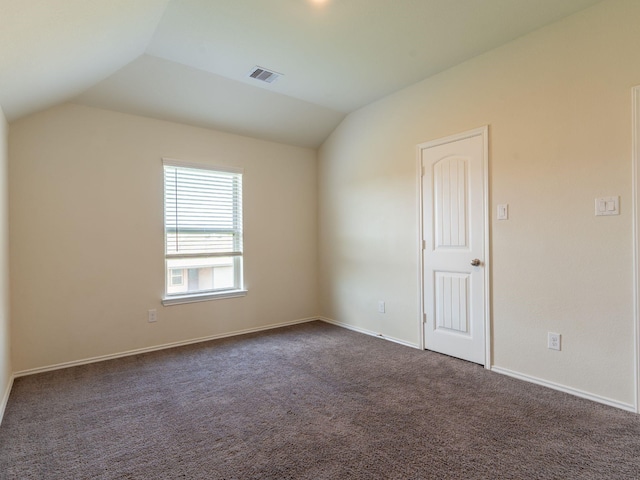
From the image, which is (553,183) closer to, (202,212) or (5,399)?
(202,212)

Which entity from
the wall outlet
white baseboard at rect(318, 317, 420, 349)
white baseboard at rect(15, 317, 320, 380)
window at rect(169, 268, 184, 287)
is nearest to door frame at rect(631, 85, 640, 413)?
the wall outlet

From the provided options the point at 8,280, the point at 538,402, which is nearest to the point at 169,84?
the point at 8,280

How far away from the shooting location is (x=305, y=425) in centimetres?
214

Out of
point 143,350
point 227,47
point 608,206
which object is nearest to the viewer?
point 608,206

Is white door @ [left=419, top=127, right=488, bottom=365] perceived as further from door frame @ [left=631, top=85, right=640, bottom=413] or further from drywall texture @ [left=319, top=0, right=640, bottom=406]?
door frame @ [left=631, top=85, right=640, bottom=413]

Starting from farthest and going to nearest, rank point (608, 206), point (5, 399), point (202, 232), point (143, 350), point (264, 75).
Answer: point (202, 232) < point (143, 350) < point (264, 75) < point (5, 399) < point (608, 206)

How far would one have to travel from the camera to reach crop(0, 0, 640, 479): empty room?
6.53ft

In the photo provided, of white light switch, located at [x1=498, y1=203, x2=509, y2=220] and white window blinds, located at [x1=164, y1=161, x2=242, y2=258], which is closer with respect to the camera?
white light switch, located at [x1=498, y1=203, x2=509, y2=220]

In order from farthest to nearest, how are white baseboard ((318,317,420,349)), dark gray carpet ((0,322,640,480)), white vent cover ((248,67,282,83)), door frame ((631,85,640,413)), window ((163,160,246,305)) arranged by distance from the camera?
window ((163,160,246,305)), white baseboard ((318,317,420,349)), white vent cover ((248,67,282,83)), door frame ((631,85,640,413)), dark gray carpet ((0,322,640,480))

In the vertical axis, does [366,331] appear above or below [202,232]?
below

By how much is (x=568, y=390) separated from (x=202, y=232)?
376 cm

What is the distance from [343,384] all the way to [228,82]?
310 cm

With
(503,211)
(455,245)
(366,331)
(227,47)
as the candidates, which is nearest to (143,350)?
(366,331)

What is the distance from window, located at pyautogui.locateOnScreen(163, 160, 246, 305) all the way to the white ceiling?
65cm
